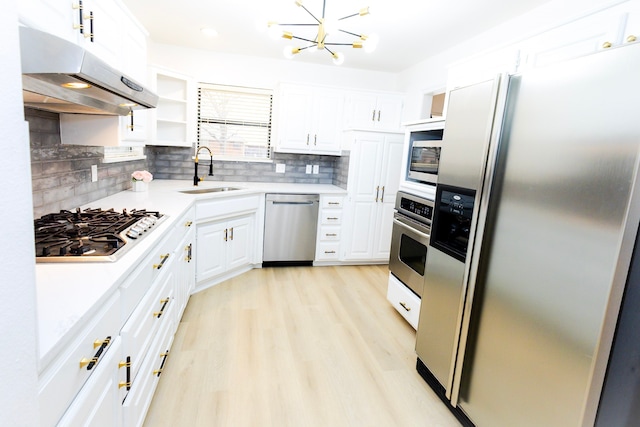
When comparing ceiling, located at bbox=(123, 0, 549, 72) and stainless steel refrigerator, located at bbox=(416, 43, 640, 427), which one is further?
ceiling, located at bbox=(123, 0, 549, 72)

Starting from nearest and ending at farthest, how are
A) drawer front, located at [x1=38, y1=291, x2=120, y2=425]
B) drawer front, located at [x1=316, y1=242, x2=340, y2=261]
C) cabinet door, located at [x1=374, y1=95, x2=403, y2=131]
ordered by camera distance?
drawer front, located at [x1=38, y1=291, x2=120, y2=425]
drawer front, located at [x1=316, y1=242, x2=340, y2=261]
cabinet door, located at [x1=374, y1=95, x2=403, y2=131]

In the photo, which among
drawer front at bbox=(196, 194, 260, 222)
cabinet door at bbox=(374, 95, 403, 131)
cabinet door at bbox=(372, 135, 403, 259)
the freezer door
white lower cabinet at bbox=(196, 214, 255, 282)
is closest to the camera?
the freezer door

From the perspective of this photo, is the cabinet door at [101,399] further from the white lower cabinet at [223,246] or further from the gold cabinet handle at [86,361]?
the white lower cabinet at [223,246]

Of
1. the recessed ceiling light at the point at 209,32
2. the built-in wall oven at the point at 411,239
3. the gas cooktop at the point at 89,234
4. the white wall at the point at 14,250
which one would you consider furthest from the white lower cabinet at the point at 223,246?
the white wall at the point at 14,250

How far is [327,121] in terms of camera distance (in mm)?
4168

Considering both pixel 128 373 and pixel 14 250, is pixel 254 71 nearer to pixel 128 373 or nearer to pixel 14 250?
pixel 128 373

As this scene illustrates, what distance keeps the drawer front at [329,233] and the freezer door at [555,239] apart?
8.10 ft

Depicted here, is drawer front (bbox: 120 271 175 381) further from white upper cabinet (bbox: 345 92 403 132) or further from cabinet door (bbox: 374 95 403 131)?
cabinet door (bbox: 374 95 403 131)

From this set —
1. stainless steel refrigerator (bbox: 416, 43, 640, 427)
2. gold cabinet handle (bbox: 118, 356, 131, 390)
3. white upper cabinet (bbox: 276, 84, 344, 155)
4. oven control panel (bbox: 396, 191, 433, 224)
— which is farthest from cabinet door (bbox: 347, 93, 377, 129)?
gold cabinet handle (bbox: 118, 356, 131, 390)

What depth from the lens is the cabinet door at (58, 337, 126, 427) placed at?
0.87 metres

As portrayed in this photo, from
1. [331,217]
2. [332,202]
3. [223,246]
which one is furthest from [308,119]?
[223,246]

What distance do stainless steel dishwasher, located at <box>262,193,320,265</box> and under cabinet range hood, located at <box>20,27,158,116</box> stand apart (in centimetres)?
221

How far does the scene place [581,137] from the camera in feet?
3.93

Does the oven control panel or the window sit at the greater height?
the window
